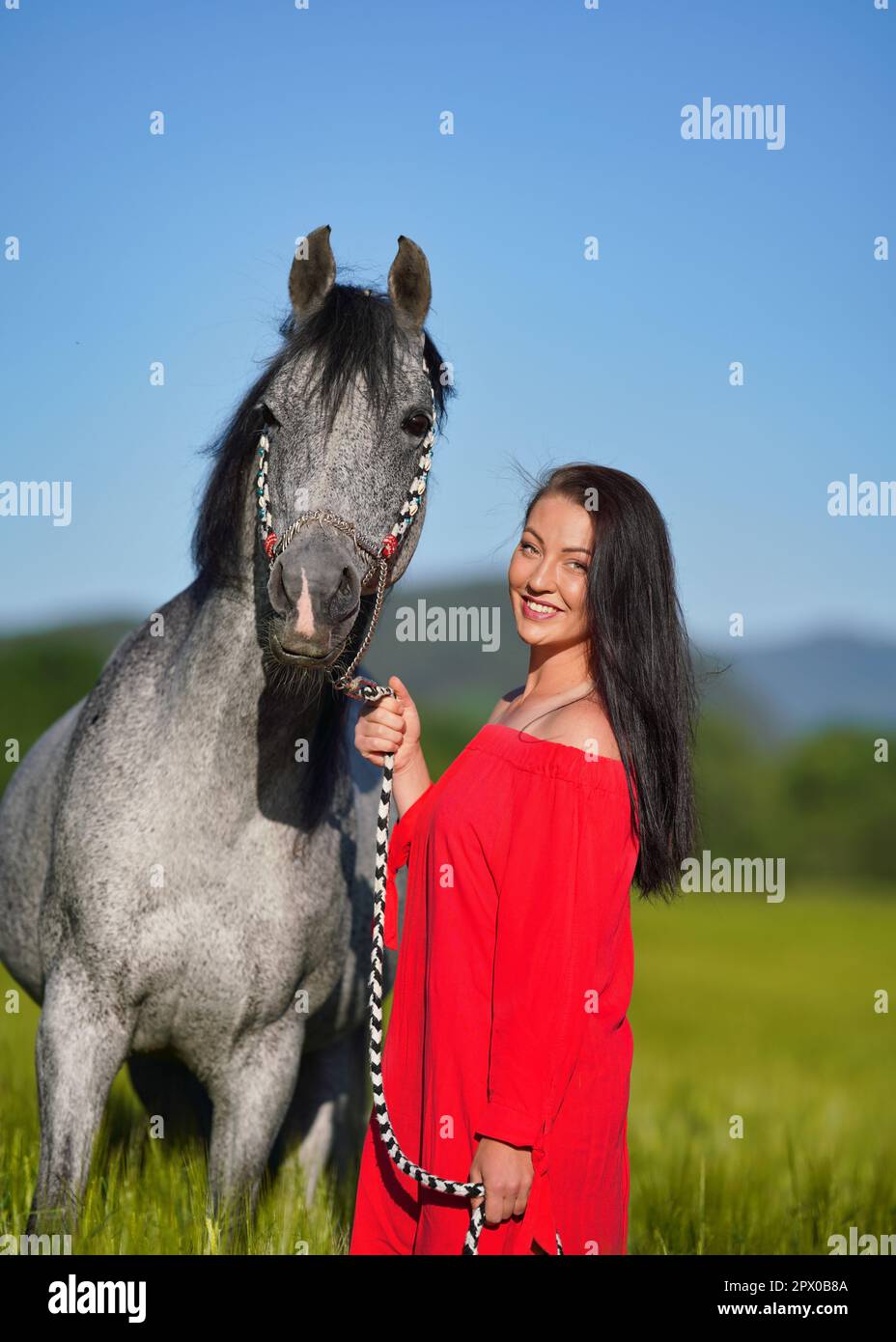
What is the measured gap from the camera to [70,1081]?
3.38 metres

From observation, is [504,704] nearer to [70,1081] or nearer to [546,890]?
[546,890]

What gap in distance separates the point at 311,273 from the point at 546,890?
1.84 metres

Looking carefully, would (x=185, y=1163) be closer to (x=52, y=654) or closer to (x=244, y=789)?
(x=244, y=789)

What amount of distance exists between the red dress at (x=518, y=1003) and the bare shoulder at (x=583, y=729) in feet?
0.13

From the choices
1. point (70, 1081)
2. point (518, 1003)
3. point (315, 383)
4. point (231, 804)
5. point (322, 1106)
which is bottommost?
point (322, 1106)

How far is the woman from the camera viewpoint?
259cm

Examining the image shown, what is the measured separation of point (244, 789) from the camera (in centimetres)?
353

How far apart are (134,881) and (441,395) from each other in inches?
64.0

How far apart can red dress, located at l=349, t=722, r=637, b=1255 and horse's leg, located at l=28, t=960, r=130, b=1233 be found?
0.86 metres

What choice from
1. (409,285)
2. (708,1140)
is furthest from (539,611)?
(708,1140)

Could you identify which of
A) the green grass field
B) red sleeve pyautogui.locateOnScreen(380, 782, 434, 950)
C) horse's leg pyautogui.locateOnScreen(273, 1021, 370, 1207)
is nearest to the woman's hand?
red sleeve pyautogui.locateOnScreen(380, 782, 434, 950)

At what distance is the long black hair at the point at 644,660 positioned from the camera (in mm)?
2830

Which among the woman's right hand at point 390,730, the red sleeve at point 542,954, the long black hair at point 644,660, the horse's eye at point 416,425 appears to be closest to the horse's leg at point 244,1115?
the woman's right hand at point 390,730

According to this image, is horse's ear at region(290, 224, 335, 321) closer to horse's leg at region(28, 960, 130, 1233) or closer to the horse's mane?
the horse's mane
